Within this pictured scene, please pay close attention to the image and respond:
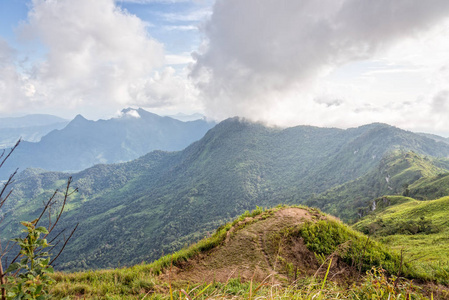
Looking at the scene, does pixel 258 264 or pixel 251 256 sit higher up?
pixel 251 256

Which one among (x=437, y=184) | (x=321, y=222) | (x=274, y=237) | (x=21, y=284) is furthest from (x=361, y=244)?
(x=437, y=184)

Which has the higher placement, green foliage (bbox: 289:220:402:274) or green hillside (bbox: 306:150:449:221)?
green foliage (bbox: 289:220:402:274)

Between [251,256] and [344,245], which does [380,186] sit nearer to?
[344,245]

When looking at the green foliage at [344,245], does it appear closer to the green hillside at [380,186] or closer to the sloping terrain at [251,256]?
the sloping terrain at [251,256]

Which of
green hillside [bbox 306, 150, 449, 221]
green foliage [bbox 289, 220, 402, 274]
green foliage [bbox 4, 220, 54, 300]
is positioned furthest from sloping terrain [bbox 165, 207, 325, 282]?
green hillside [bbox 306, 150, 449, 221]

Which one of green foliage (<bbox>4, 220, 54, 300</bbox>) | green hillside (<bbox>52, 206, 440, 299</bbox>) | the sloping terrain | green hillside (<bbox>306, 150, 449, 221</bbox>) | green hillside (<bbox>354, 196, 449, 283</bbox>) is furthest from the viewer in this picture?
green hillside (<bbox>306, 150, 449, 221</bbox>)

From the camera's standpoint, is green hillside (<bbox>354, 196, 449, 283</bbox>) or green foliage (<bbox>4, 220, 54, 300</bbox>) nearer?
green foliage (<bbox>4, 220, 54, 300</bbox>)

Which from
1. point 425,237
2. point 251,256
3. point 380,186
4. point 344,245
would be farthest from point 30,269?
point 380,186

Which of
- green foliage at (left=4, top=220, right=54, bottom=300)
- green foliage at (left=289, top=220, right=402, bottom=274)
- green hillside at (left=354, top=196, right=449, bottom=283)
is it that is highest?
green foliage at (left=4, top=220, right=54, bottom=300)

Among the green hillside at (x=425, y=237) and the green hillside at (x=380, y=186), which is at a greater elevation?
the green hillside at (x=425, y=237)

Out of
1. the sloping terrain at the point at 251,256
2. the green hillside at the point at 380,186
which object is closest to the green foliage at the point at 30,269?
the sloping terrain at the point at 251,256

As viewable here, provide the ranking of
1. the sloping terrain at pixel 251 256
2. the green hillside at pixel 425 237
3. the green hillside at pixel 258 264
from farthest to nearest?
1. the green hillside at pixel 425 237
2. the sloping terrain at pixel 251 256
3. the green hillside at pixel 258 264

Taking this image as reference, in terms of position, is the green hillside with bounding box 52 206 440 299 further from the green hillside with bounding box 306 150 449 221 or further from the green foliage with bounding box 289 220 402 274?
the green hillside with bounding box 306 150 449 221

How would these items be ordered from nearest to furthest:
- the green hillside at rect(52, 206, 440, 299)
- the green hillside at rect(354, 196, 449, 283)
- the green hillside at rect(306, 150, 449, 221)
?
the green hillside at rect(52, 206, 440, 299) → the green hillside at rect(354, 196, 449, 283) → the green hillside at rect(306, 150, 449, 221)
